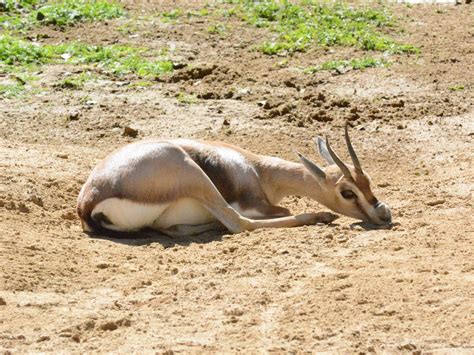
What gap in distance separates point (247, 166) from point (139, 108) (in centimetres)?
322

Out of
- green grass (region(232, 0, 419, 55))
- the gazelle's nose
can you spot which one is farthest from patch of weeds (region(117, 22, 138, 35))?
the gazelle's nose

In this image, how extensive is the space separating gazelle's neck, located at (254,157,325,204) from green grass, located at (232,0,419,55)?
491 centimetres

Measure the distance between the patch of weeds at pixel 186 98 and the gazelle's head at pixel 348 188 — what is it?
10.8 feet

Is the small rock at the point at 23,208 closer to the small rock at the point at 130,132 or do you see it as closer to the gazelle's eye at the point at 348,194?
the gazelle's eye at the point at 348,194

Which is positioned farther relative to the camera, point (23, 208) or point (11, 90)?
point (11, 90)

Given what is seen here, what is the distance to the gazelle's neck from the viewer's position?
990 centimetres

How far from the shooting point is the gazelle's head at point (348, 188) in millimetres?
9055

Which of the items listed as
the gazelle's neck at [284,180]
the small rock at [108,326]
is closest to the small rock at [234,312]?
the small rock at [108,326]

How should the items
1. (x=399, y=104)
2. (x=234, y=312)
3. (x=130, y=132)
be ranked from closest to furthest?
1. (x=234, y=312)
2. (x=130, y=132)
3. (x=399, y=104)

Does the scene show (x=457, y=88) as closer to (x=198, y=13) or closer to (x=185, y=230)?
(x=198, y=13)

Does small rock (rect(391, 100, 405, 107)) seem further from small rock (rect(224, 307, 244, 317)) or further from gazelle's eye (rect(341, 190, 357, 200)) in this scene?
small rock (rect(224, 307, 244, 317))

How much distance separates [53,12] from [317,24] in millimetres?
3823

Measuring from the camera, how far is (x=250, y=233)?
915 cm

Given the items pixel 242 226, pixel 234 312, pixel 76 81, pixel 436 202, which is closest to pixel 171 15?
pixel 76 81
